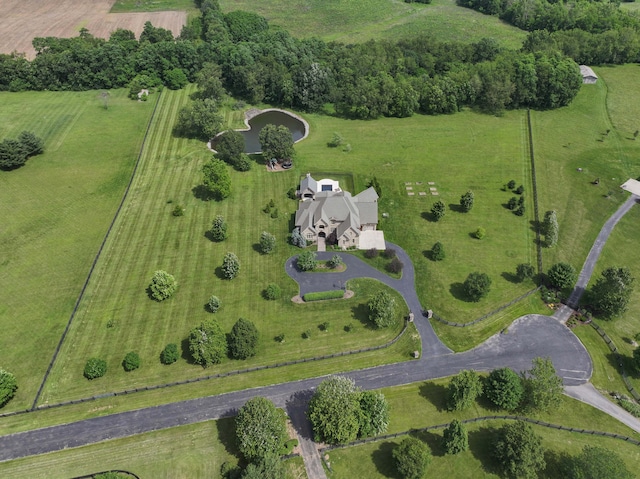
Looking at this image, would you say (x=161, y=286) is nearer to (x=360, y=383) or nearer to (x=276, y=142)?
(x=360, y=383)

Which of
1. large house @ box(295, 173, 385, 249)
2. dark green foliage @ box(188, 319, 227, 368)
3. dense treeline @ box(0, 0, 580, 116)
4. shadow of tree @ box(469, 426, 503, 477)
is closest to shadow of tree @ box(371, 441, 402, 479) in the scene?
shadow of tree @ box(469, 426, 503, 477)

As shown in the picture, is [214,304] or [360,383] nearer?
[360,383]

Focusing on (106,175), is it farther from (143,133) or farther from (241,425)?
(241,425)

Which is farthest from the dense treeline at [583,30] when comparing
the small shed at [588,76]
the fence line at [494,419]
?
the fence line at [494,419]

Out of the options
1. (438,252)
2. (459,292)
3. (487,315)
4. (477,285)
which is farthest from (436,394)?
(438,252)

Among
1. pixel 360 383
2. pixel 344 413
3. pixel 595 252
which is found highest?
pixel 344 413

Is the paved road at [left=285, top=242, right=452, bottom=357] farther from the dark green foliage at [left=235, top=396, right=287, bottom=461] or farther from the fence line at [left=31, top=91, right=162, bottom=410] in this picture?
the fence line at [left=31, top=91, right=162, bottom=410]
